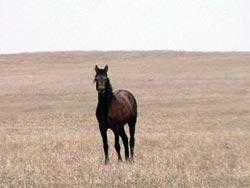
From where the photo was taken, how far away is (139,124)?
2653 cm

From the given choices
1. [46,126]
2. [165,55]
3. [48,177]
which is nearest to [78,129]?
[46,126]

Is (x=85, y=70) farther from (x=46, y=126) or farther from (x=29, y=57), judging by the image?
(x=46, y=126)

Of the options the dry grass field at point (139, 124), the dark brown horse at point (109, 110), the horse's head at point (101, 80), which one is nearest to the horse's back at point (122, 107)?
the dark brown horse at point (109, 110)

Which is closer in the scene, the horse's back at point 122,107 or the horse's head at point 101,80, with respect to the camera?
the horse's head at point 101,80

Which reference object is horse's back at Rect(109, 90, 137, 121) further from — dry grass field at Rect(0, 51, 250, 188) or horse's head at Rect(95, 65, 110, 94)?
dry grass field at Rect(0, 51, 250, 188)

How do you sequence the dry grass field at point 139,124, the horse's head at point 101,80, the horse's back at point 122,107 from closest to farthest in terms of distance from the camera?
the dry grass field at point 139,124 < the horse's head at point 101,80 < the horse's back at point 122,107

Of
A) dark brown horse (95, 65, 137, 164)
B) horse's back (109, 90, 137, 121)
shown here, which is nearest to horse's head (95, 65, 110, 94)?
dark brown horse (95, 65, 137, 164)

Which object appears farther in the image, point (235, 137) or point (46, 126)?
point (46, 126)

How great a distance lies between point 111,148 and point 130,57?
5805 centimetres

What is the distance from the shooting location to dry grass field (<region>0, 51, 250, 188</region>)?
11.8 metres

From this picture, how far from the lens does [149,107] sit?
1473 inches

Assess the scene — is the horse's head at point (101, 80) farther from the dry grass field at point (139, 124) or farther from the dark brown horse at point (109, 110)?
the dry grass field at point (139, 124)

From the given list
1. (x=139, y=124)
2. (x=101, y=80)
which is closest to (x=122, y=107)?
(x=101, y=80)

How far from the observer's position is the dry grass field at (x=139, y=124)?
38.6ft
